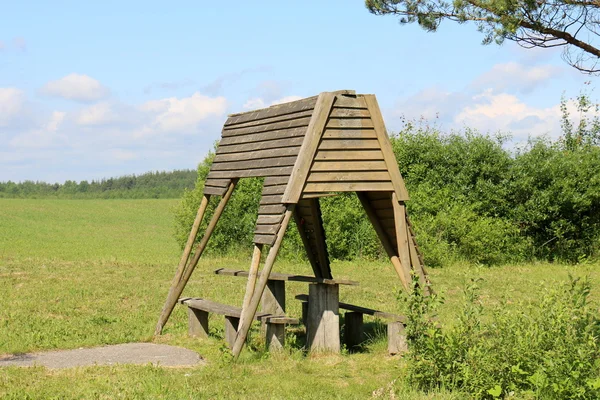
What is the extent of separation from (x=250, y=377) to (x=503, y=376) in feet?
8.55

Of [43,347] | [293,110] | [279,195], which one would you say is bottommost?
[43,347]

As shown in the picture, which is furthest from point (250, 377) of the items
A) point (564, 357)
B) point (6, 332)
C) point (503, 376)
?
point (6, 332)

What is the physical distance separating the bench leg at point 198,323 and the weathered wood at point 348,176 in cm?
308

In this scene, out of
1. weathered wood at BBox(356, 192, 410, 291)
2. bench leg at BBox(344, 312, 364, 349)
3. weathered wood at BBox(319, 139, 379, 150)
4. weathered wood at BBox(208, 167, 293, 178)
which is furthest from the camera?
bench leg at BBox(344, 312, 364, 349)

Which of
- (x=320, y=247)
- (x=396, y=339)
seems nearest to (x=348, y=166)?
(x=396, y=339)

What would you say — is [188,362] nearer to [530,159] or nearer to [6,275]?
[6,275]

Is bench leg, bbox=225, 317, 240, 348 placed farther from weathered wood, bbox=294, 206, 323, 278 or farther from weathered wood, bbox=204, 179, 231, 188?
weathered wood, bbox=204, 179, 231, 188

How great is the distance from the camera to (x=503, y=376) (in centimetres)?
662

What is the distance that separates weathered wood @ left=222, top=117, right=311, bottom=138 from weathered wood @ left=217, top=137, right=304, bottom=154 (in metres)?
0.17

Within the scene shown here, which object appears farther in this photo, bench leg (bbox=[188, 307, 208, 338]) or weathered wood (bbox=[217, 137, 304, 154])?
bench leg (bbox=[188, 307, 208, 338])

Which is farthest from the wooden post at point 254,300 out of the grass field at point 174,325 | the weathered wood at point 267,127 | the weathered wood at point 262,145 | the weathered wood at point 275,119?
the weathered wood at point 275,119

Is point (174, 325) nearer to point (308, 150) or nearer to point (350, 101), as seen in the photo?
point (308, 150)

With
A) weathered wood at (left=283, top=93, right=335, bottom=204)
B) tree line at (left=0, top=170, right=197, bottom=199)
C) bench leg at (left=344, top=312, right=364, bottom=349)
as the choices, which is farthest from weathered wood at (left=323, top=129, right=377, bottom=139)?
tree line at (left=0, top=170, right=197, bottom=199)

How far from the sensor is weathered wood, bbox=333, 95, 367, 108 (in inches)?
340
